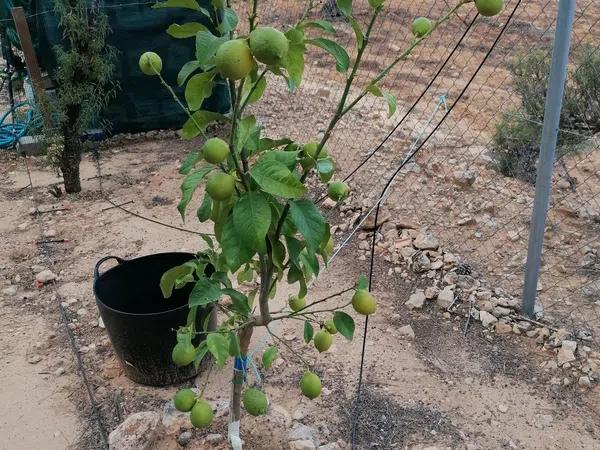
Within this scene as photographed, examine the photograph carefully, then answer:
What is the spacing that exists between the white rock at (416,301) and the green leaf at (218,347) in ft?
5.89

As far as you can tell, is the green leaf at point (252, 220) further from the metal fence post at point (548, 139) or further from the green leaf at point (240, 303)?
the metal fence post at point (548, 139)

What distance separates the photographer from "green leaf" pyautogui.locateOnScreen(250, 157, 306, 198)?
1.19 metres

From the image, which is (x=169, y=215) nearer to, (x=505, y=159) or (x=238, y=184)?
(x=505, y=159)

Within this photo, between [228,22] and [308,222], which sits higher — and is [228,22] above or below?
above

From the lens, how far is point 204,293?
4.69ft

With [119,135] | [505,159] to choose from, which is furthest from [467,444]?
[119,135]

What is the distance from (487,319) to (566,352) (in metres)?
0.38

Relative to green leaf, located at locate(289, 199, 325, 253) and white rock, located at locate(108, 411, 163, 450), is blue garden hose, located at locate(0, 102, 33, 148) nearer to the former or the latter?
white rock, located at locate(108, 411, 163, 450)

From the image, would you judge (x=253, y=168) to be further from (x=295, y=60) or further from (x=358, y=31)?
(x=358, y=31)

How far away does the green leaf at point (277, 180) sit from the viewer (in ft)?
3.91

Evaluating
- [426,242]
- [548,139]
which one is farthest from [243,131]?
[426,242]

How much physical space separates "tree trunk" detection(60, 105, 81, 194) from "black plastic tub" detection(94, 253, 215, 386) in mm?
1974

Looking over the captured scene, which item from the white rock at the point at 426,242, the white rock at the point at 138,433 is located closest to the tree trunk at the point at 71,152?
the white rock at the point at 426,242

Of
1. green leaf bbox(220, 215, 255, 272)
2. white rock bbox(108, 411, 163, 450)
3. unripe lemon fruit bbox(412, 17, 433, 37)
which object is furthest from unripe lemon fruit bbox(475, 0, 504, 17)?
white rock bbox(108, 411, 163, 450)
